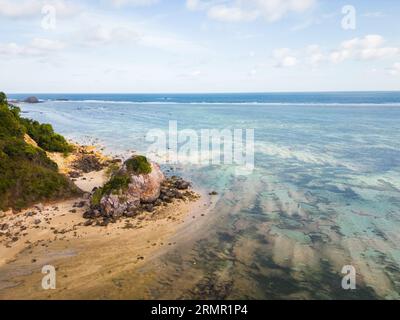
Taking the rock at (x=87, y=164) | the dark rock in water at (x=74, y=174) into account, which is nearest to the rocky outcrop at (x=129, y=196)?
the dark rock in water at (x=74, y=174)

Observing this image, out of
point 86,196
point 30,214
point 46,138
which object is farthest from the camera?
point 46,138

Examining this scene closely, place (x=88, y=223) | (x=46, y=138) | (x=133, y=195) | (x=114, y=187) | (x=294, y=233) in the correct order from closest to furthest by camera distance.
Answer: (x=294, y=233) < (x=88, y=223) < (x=114, y=187) < (x=133, y=195) < (x=46, y=138)

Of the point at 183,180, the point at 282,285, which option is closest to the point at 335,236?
the point at 282,285

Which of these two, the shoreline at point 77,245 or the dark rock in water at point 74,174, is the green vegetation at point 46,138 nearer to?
the dark rock in water at point 74,174

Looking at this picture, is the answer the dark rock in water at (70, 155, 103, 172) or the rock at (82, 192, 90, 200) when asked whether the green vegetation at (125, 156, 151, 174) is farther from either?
the dark rock in water at (70, 155, 103, 172)

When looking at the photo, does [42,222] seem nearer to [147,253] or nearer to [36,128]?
[147,253]
